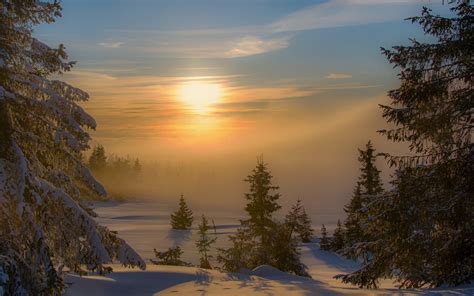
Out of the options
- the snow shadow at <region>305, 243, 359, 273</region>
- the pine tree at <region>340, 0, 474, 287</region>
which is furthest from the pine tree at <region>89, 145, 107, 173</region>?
the pine tree at <region>340, 0, 474, 287</region>

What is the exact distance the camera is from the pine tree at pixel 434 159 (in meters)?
10.7

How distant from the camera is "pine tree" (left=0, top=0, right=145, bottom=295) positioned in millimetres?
8398

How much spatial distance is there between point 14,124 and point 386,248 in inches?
395

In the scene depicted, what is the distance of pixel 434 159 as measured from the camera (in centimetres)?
1116

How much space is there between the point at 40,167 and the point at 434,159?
971 centimetres

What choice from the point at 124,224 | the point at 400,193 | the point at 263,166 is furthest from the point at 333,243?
the point at 400,193

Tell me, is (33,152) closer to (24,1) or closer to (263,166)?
(24,1)

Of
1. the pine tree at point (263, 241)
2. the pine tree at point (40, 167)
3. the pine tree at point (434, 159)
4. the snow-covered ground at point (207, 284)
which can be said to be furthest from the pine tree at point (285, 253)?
the pine tree at point (40, 167)

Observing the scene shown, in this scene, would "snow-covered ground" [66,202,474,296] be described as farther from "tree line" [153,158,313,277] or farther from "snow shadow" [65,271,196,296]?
"tree line" [153,158,313,277]

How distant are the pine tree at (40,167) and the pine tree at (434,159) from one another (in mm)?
6978

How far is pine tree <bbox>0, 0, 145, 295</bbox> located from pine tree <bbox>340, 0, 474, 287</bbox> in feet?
22.9

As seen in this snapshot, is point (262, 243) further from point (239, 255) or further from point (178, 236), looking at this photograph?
point (178, 236)

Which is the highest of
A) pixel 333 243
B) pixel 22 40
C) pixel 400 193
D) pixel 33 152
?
pixel 22 40

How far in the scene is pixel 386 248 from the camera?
39.3 ft
